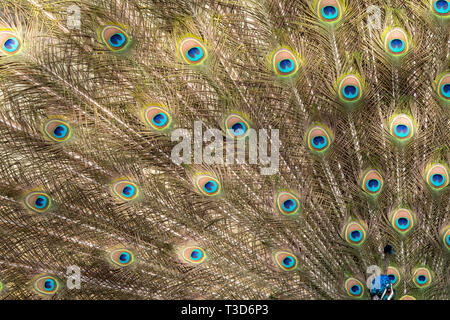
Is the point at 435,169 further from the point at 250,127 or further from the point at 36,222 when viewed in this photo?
the point at 36,222

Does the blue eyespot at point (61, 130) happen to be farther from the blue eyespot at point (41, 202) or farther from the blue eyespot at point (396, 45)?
the blue eyespot at point (396, 45)

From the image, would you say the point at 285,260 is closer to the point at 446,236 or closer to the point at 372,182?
the point at 372,182

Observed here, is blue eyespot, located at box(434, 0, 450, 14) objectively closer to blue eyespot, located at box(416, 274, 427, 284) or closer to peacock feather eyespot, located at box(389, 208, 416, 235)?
peacock feather eyespot, located at box(389, 208, 416, 235)

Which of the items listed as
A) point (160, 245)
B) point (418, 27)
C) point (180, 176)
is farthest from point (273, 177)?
point (418, 27)

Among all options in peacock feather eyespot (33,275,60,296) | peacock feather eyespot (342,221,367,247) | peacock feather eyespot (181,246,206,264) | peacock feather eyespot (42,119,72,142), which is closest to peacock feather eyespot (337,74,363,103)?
peacock feather eyespot (342,221,367,247)

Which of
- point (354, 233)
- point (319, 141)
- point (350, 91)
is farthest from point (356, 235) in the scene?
point (350, 91)

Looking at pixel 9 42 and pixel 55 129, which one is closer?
pixel 9 42

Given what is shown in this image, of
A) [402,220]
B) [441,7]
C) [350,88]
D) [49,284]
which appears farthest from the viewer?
[49,284]
